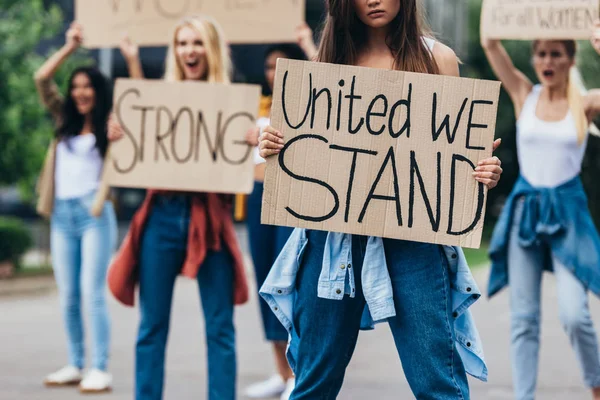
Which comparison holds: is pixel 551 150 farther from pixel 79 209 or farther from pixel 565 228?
pixel 79 209

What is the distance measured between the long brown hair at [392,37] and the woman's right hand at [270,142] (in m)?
0.35

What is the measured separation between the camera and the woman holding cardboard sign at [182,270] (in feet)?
15.9

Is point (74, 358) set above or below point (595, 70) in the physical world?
below

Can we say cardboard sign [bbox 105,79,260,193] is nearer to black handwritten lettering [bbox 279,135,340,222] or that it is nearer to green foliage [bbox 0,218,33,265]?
black handwritten lettering [bbox 279,135,340,222]

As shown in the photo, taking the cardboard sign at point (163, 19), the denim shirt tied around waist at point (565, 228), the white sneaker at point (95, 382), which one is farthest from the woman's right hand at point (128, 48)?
the denim shirt tied around waist at point (565, 228)

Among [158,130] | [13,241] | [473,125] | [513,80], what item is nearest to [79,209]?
[158,130]

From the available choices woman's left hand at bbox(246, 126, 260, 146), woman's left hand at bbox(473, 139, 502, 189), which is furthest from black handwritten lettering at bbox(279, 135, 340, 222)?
woman's left hand at bbox(246, 126, 260, 146)

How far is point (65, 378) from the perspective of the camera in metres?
6.26

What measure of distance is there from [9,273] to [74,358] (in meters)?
7.75

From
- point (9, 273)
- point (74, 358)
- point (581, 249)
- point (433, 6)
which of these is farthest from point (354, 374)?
point (433, 6)

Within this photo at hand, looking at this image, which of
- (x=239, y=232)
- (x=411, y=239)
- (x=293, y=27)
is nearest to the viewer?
(x=411, y=239)

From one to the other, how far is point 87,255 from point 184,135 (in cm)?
133

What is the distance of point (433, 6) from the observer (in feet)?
104

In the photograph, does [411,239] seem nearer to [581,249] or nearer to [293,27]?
[581,249]
